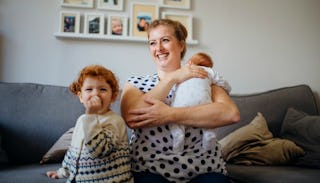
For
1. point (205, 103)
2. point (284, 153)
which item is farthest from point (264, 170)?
point (205, 103)

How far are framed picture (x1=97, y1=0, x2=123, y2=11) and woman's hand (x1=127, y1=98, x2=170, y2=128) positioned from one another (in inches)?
56.0

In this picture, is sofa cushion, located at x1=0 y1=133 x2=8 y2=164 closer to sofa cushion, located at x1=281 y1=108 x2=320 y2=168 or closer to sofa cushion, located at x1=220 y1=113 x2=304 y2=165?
sofa cushion, located at x1=220 y1=113 x2=304 y2=165

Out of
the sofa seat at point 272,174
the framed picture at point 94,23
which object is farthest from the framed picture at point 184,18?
the sofa seat at point 272,174

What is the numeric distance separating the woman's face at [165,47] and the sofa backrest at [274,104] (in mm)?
831

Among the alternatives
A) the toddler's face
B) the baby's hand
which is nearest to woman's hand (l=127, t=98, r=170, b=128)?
the toddler's face

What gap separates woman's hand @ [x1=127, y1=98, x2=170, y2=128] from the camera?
1.31 m

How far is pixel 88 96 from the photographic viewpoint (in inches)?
50.4

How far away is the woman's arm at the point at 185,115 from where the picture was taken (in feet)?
4.27

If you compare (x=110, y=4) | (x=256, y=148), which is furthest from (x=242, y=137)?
(x=110, y=4)

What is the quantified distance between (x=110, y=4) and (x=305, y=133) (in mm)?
1688

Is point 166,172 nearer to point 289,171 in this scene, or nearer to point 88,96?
point 88,96

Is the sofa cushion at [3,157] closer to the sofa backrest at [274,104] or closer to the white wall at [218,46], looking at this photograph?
the white wall at [218,46]

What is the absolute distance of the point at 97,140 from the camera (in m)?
1.15

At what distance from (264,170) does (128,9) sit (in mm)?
1615
